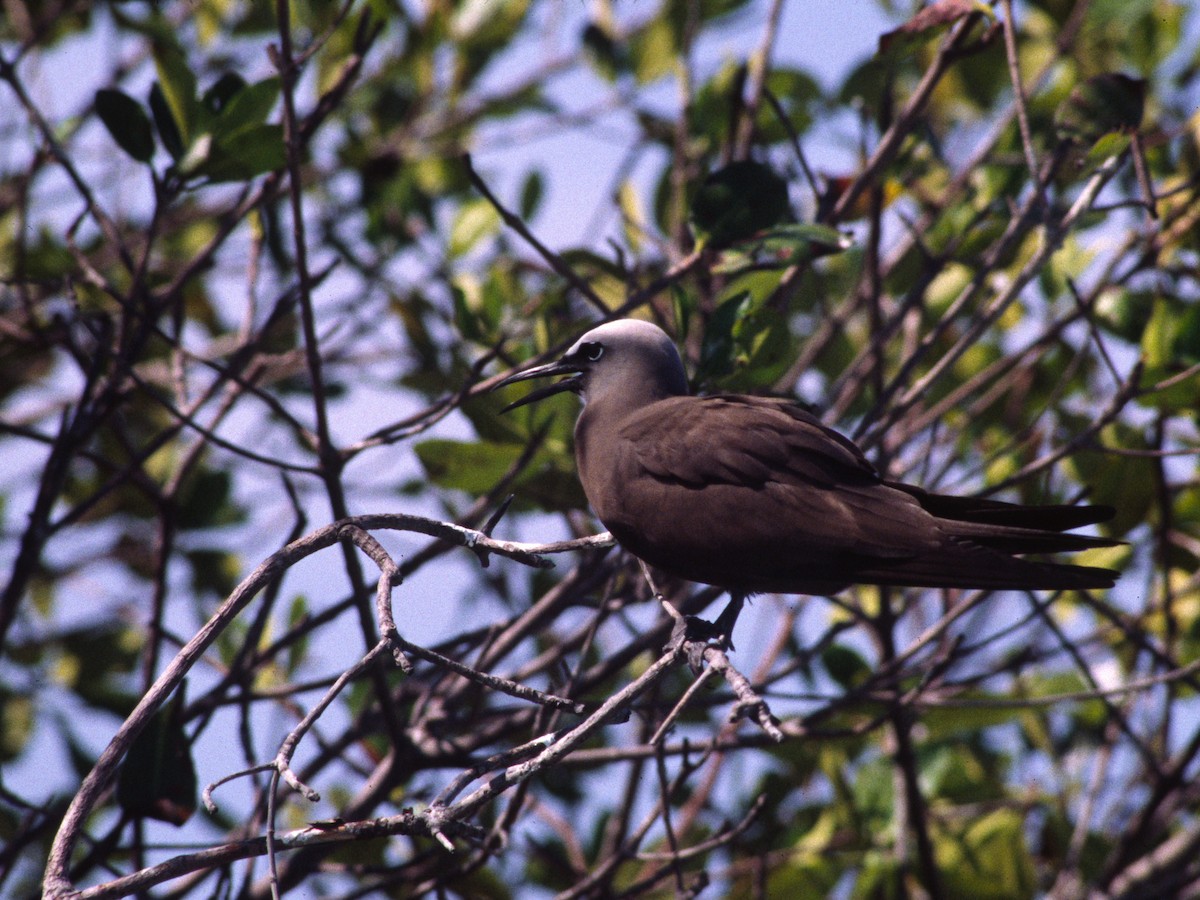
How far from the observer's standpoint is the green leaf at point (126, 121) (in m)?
4.10

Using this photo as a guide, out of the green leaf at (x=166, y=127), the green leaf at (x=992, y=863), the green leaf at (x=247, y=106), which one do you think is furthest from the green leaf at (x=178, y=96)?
the green leaf at (x=992, y=863)

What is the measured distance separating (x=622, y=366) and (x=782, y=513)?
0.91 meters

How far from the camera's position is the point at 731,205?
13.4ft

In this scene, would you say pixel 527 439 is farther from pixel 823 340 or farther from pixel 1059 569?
pixel 1059 569

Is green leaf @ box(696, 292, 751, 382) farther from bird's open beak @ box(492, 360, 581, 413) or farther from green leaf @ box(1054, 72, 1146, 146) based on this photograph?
green leaf @ box(1054, 72, 1146, 146)

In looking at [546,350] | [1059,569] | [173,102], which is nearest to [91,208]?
[173,102]

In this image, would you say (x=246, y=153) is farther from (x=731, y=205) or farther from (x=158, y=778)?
(x=158, y=778)

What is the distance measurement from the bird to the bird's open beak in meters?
0.31

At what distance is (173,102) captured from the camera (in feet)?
13.8

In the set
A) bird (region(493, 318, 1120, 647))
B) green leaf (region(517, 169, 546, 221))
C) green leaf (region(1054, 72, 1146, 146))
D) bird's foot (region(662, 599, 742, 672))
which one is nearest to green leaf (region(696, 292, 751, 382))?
bird (region(493, 318, 1120, 647))

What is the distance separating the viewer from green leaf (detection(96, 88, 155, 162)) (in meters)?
4.10

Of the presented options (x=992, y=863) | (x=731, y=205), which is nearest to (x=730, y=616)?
(x=731, y=205)

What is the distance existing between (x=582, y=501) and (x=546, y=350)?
584 mm

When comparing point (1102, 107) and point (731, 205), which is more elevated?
point (1102, 107)
